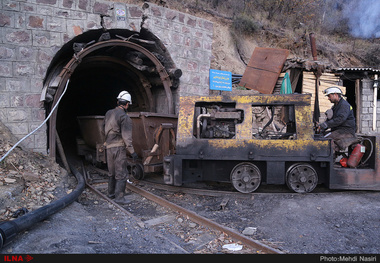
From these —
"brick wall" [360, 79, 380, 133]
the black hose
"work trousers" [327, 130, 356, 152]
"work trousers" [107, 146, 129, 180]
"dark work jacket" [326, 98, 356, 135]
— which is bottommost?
the black hose

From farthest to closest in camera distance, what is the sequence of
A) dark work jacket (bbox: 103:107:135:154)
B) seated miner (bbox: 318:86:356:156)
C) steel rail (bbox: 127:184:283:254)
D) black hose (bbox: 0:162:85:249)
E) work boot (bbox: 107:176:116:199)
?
work boot (bbox: 107:176:116:199)
seated miner (bbox: 318:86:356:156)
dark work jacket (bbox: 103:107:135:154)
steel rail (bbox: 127:184:283:254)
black hose (bbox: 0:162:85:249)

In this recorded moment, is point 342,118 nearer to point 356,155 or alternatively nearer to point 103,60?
point 356,155

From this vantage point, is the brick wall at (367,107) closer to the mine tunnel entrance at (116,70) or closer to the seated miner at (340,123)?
the seated miner at (340,123)

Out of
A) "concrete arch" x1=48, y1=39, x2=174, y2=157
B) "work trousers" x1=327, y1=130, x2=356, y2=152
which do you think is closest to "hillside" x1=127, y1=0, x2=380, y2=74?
"concrete arch" x1=48, y1=39, x2=174, y2=157

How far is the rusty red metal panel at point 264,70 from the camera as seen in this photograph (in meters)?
12.2

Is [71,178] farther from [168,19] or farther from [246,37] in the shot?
[246,37]

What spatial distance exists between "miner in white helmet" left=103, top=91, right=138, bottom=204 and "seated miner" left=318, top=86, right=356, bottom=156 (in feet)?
12.7

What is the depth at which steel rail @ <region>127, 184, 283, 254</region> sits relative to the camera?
3.40 m

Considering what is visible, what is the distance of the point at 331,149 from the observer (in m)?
5.31

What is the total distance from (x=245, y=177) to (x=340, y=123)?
2.17 m

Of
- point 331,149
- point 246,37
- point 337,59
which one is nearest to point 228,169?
point 331,149

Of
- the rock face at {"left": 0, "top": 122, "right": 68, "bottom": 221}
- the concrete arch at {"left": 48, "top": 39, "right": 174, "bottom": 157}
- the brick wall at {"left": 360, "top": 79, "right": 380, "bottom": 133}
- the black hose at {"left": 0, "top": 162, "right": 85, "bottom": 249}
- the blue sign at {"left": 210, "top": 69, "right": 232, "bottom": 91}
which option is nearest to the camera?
the black hose at {"left": 0, "top": 162, "right": 85, "bottom": 249}

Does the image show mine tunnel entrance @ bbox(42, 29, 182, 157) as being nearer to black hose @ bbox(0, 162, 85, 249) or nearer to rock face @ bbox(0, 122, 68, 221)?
rock face @ bbox(0, 122, 68, 221)

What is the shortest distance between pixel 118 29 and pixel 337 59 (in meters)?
14.7
